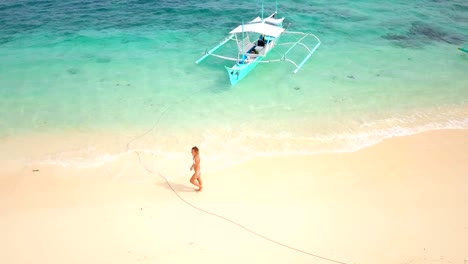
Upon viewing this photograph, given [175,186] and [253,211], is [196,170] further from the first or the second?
[253,211]

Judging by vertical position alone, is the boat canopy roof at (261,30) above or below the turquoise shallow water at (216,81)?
above

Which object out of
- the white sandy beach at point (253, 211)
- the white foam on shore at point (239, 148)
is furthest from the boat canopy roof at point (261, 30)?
the white sandy beach at point (253, 211)

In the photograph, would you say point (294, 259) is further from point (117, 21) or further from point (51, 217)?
point (117, 21)

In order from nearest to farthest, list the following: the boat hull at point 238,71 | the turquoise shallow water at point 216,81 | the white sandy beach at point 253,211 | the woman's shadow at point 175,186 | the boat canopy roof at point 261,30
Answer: the white sandy beach at point 253,211
the woman's shadow at point 175,186
the turquoise shallow water at point 216,81
the boat hull at point 238,71
the boat canopy roof at point 261,30

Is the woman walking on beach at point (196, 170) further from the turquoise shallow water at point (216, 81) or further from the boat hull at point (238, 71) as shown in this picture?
the boat hull at point (238, 71)

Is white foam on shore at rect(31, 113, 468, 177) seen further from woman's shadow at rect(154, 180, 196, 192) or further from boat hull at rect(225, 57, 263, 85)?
boat hull at rect(225, 57, 263, 85)

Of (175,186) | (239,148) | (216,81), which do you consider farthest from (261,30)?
(175,186)

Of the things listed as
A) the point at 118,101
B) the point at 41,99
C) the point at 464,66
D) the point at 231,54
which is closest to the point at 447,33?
the point at 464,66

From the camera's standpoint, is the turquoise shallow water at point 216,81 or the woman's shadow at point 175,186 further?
the turquoise shallow water at point 216,81

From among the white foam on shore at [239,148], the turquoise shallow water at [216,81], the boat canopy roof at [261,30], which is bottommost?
the white foam on shore at [239,148]
